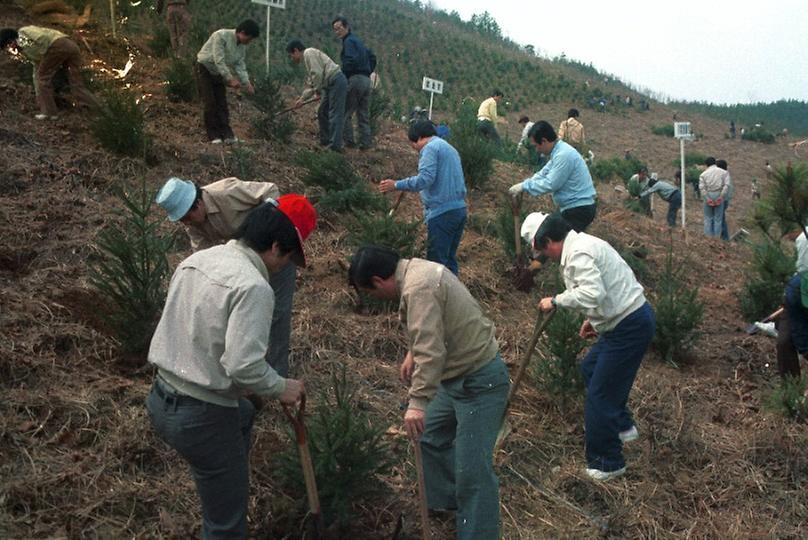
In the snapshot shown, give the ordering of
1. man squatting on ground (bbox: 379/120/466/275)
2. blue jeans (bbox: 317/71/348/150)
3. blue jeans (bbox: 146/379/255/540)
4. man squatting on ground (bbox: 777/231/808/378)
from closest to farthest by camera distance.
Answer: blue jeans (bbox: 146/379/255/540) < man squatting on ground (bbox: 777/231/808/378) < man squatting on ground (bbox: 379/120/466/275) < blue jeans (bbox: 317/71/348/150)

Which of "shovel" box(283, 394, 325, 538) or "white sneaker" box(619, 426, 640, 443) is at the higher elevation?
"shovel" box(283, 394, 325, 538)

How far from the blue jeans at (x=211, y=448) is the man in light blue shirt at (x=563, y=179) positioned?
165 inches

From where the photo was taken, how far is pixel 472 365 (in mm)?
3113

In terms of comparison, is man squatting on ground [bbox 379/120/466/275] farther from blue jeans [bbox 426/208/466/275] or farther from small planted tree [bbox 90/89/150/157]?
small planted tree [bbox 90/89/150/157]

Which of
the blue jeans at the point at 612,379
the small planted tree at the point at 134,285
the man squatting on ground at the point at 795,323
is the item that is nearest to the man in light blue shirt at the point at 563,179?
the man squatting on ground at the point at 795,323

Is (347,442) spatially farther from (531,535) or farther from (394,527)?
(531,535)

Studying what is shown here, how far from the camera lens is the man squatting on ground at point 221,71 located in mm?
7094

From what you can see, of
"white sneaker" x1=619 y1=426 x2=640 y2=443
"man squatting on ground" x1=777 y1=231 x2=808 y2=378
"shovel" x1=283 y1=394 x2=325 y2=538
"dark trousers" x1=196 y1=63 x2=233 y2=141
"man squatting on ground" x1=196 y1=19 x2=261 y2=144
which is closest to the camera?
"shovel" x1=283 y1=394 x2=325 y2=538

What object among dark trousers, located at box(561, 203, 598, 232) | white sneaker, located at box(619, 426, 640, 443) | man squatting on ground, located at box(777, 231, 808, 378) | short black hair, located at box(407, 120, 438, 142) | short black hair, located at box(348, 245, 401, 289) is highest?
short black hair, located at box(407, 120, 438, 142)

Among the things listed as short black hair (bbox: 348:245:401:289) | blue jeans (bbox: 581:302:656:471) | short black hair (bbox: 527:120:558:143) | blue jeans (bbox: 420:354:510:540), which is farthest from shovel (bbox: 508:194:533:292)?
short black hair (bbox: 348:245:401:289)

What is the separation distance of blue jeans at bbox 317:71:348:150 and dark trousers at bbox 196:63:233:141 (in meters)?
1.21

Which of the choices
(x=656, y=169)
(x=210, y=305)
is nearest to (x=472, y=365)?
(x=210, y=305)

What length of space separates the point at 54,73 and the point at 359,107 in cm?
356

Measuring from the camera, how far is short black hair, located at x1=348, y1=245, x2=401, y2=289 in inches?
113
